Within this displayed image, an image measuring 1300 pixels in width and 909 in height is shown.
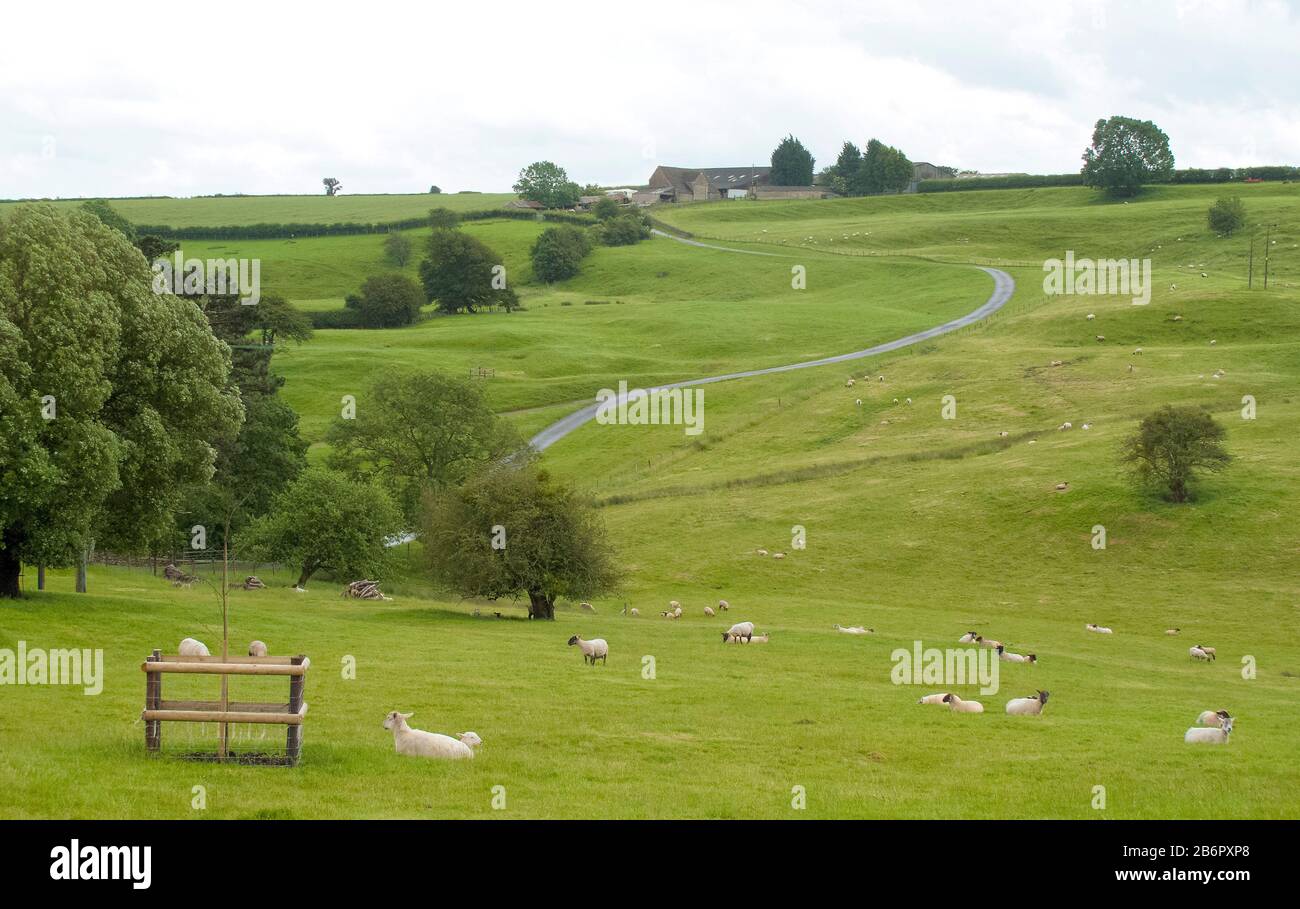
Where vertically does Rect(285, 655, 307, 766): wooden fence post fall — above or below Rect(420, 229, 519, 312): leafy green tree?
below

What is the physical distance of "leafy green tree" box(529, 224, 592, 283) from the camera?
188875 mm

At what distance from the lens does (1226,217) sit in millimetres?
176875

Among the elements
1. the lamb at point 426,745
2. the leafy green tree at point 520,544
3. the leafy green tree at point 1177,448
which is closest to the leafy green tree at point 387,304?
the leafy green tree at point 1177,448

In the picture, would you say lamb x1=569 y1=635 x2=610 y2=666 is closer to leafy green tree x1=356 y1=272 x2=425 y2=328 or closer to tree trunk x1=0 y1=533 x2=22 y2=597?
tree trunk x1=0 y1=533 x2=22 y2=597

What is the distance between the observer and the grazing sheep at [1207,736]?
26.7 metres

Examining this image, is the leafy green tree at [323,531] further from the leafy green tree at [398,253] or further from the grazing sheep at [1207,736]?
the leafy green tree at [398,253]

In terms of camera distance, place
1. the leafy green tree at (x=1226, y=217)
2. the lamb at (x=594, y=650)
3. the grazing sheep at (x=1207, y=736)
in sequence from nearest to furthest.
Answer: the grazing sheep at (x=1207, y=736)
the lamb at (x=594, y=650)
the leafy green tree at (x=1226, y=217)

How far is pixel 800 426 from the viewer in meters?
101

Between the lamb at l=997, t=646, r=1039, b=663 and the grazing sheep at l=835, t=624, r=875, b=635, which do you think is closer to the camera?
the lamb at l=997, t=646, r=1039, b=663

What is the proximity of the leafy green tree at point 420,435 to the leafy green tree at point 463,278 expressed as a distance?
79050mm

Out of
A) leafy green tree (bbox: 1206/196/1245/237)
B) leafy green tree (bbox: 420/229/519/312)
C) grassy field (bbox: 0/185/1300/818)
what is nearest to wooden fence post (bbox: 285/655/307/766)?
grassy field (bbox: 0/185/1300/818)

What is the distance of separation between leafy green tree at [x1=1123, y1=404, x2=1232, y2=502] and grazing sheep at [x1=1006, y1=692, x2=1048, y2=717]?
43.3 meters

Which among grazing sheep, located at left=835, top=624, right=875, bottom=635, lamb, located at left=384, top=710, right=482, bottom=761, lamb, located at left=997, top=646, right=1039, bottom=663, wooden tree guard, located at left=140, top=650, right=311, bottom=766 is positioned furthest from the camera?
grazing sheep, located at left=835, top=624, right=875, bottom=635

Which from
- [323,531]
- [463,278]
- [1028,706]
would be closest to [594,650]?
[1028,706]
